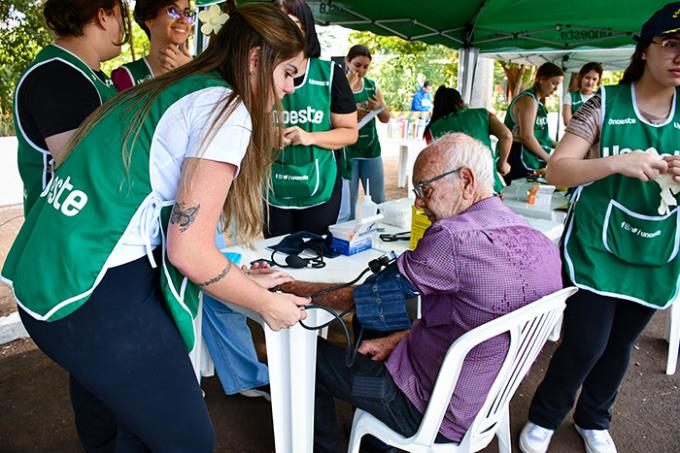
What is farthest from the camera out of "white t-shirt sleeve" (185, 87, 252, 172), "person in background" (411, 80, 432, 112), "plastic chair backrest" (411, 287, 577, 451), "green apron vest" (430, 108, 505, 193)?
"person in background" (411, 80, 432, 112)

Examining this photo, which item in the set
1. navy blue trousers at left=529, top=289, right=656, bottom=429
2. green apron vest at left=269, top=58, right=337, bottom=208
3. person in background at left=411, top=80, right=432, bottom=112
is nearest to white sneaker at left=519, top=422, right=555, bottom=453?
navy blue trousers at left=529, top=289, right=656, bottom=429

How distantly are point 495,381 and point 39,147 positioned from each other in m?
1.40

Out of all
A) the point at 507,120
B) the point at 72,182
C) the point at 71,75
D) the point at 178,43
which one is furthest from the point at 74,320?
the point at 507,120

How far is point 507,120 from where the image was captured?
4.34 metres

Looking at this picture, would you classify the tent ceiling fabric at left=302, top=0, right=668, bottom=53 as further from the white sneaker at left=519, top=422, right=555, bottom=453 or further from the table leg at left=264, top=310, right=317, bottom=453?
the white sneaker at left=519, top=422, right=555, bottom=453

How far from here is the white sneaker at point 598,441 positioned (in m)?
2.03

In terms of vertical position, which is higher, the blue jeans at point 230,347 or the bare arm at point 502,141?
the bare arm at point 502,141

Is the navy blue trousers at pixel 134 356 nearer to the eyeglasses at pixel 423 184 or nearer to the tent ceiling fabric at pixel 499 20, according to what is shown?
the eyeglasses at pixel 423 184

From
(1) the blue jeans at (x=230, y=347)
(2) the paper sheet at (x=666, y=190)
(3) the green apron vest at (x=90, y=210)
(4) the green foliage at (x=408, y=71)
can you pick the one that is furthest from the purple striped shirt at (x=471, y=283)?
(4) the green foliage at (x=408, y=71)

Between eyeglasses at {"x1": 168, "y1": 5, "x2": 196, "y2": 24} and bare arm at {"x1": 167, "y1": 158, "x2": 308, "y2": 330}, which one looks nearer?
bare arm at {"x1": 167, "y1": 158, "x2": 308, "y2": 330}

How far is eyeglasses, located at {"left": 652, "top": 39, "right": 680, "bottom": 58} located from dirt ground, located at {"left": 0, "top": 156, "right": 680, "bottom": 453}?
1.54 m

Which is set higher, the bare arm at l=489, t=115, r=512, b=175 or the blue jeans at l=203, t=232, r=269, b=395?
the bare arm at l=489, t=115, r=512, b=175

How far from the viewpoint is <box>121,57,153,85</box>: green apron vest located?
2031 mm

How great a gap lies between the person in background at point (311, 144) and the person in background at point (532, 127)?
217cm
